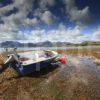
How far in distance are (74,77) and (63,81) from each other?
199cm

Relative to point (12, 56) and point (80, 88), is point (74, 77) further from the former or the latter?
point (12, 56)

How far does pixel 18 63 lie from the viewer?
17.1 metres

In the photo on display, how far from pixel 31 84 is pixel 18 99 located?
367cm

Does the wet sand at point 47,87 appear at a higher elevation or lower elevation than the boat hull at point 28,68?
lower

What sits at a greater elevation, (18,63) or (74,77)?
(18,63)

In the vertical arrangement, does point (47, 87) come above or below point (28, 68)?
below

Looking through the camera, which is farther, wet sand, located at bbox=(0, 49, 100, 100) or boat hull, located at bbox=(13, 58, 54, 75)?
boat hull, located at bbox=(13, 58, 54, 75)

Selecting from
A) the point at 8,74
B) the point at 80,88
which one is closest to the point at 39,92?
the point at 80,88

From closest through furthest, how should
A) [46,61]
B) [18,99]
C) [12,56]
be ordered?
[18,99], [12,56], [46,61]

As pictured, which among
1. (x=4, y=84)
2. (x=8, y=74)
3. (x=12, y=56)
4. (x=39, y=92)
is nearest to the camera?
(x=39, y=92)

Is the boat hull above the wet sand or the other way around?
above

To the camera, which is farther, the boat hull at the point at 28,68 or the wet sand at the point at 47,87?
the boat hull at the point at 28,68

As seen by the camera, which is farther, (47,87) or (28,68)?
(28,68)

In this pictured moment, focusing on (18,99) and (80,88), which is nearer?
(18,99)
